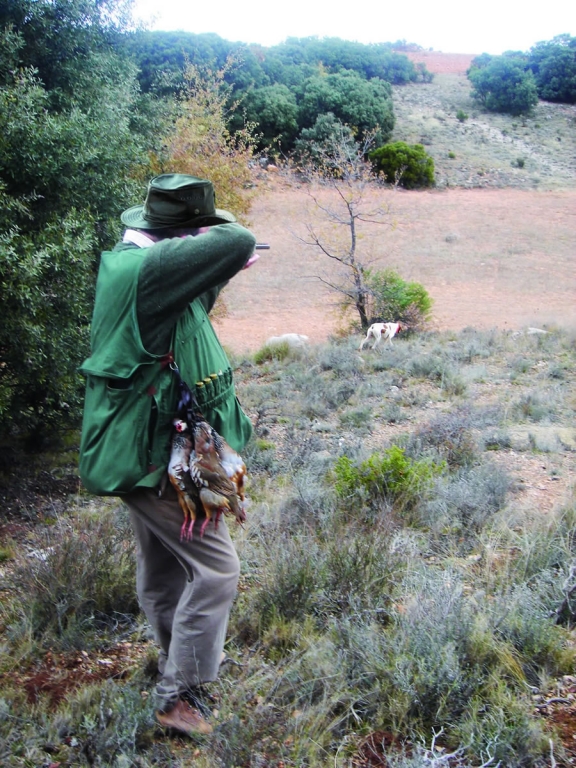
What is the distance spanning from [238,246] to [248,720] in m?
1.54

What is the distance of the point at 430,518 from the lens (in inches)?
172

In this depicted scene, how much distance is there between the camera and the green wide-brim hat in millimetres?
2301

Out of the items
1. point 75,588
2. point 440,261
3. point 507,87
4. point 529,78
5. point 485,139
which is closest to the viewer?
point 75,588

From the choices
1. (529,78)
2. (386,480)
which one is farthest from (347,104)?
(386,480)

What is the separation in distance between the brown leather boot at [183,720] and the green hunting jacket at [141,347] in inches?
31.5

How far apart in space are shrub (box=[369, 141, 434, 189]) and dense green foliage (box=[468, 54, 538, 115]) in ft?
45.4

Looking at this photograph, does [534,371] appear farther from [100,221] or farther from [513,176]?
[513,176]

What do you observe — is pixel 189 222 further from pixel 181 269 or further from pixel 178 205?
pixel 181 269

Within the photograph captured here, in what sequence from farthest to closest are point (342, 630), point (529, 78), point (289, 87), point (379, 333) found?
point (529, 78), point (289, 87), point (379, 333), point (342, 630)

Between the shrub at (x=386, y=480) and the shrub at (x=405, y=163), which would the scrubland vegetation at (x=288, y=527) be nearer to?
the shrub at (x=386, y=480)

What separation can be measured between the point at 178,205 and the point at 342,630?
5.62 ft

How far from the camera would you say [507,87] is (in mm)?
46250

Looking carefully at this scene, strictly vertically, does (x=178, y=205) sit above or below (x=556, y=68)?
below

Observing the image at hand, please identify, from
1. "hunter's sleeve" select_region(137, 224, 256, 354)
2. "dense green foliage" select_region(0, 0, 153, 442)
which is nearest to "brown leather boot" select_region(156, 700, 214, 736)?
"hunter's sleeve" select_region(137, 224, 256, 354)
